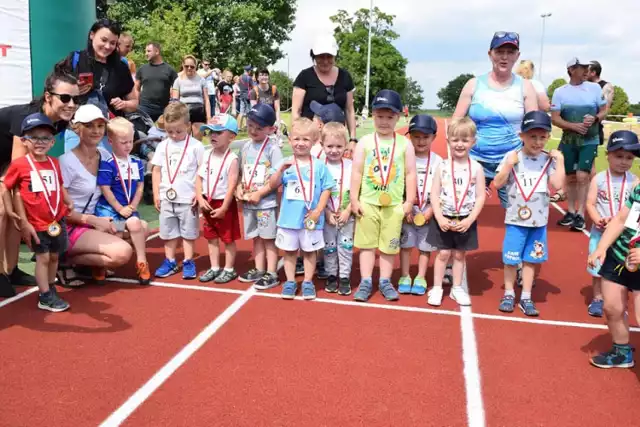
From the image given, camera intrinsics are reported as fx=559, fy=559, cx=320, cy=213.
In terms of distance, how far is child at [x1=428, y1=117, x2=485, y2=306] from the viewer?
495cm

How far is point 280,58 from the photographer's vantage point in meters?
43.1

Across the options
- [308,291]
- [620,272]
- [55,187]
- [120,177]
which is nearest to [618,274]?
[620,272]

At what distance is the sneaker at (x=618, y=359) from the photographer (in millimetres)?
3855

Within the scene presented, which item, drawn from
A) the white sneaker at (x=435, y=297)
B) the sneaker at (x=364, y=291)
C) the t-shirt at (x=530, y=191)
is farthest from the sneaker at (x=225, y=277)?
the t-shirt at (x=530, y=191)

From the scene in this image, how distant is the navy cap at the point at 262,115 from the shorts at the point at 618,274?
3.08 metres

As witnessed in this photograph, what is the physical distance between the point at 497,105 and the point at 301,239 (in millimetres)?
2240

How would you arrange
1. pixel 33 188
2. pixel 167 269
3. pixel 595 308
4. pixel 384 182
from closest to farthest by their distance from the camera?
pixel 33 188 < pixel 595 308 < pixel 384 182 < pixel 167 269

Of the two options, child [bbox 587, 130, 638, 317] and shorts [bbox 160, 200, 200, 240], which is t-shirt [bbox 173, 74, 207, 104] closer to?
shorts [bbox 160, 200, 200, 240]

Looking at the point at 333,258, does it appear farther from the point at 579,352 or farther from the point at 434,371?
the point at 579,352

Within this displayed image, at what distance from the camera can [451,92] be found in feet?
438

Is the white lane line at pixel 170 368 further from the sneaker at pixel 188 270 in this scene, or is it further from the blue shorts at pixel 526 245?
the blue shorts at pixel 526 245

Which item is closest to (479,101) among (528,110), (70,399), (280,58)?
(528,110)

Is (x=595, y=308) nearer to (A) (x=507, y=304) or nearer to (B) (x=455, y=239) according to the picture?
(A) (x=507, y=304)

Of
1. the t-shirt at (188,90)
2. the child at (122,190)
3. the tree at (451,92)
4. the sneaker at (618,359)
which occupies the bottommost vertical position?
the sneaker at (618,359)
